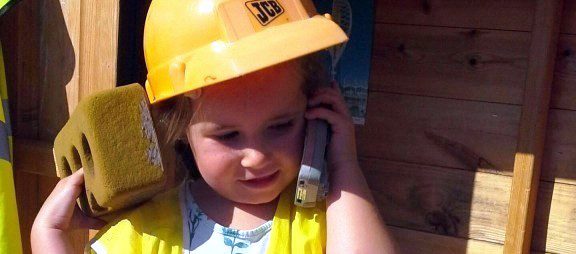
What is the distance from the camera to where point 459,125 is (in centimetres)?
195

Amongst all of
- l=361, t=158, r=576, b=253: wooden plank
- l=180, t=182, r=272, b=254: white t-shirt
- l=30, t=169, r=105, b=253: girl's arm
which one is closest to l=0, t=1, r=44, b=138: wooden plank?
l=30, t=169, r=105, b=253: girl's arm

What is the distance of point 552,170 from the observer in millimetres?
1881

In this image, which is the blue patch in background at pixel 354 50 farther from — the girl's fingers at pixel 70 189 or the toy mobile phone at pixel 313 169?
the girl's fingers at pixel 70 189

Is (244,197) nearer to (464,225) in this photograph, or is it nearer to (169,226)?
(169,226)

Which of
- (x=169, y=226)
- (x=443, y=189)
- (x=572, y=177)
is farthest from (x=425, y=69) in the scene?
(x=169, y=226)

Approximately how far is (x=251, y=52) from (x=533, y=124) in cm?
72

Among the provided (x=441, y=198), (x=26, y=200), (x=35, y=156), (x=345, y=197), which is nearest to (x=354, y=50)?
(x=441, y=198)

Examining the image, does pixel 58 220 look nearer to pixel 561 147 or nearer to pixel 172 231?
pixel 172 231

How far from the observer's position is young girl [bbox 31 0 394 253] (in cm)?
151

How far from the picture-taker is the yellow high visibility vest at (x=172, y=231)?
162 centimetres

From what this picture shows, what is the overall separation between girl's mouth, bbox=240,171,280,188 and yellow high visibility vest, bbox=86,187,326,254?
3.8 inches

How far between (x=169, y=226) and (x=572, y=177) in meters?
0.90

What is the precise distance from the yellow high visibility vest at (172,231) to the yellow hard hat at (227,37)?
268 millimetres

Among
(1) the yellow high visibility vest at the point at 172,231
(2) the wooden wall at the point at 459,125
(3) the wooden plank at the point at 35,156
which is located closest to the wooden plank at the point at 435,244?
(2) the wooden wall at the point at 459,125
